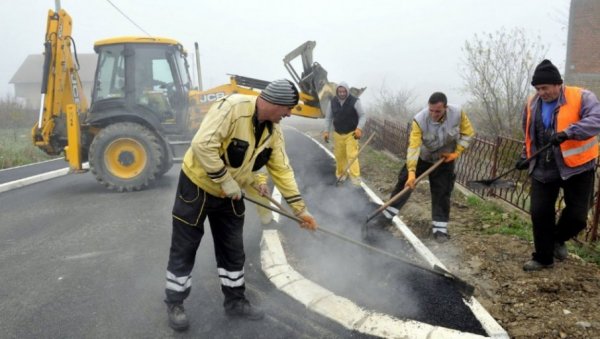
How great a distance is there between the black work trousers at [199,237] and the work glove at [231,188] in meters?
0.22

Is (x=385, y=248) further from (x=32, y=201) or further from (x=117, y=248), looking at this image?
(x=32, y=201)

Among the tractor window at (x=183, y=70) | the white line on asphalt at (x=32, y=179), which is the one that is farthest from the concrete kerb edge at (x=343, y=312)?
the white line on asphalt at (x=32, y=179)

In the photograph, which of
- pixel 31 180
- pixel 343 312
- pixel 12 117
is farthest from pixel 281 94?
pixel 12 117

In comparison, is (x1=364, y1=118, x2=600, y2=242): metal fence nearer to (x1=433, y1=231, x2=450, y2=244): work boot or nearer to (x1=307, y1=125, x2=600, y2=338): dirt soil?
(x1=307, y1=125, x2=600, y2=338): dirt soil

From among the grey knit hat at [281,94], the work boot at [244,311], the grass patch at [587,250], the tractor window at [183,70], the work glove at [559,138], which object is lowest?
the work boot at [244,311]

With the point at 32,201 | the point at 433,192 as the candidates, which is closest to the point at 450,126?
the point at 433,192

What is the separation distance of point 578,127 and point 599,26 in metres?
18.0

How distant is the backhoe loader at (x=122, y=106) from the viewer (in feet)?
23.7

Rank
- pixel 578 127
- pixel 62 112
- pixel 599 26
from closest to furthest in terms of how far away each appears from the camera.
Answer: pixel 578 127 → pixel 62 112 → pixel 599 26

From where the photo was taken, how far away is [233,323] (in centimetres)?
310

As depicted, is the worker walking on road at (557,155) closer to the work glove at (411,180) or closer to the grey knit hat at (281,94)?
the work glove at (411,180)

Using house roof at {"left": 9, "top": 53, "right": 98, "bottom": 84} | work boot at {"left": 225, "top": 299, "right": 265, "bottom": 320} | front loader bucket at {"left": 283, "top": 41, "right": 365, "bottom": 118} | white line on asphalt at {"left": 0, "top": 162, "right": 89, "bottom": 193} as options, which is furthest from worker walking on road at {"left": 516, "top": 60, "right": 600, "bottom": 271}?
house roof at {"left": 9, "top": 53, "right": 98, "bottom": 84}

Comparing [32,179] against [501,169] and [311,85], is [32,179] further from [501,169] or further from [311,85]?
[501,169]

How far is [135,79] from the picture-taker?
771 cm
